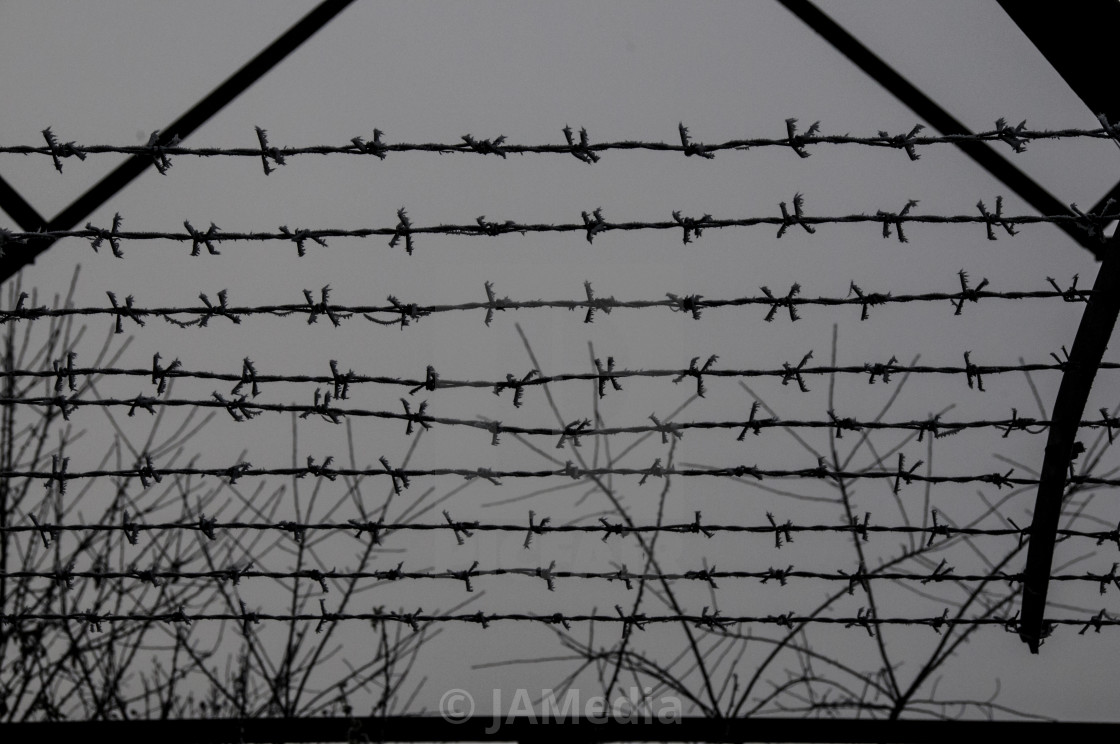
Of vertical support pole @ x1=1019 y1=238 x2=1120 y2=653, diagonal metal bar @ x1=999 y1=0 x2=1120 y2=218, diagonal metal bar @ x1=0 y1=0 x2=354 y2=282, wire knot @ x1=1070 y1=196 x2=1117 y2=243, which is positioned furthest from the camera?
diagonal metal bar @ x1=0 y1=0 x2=354 y2=282

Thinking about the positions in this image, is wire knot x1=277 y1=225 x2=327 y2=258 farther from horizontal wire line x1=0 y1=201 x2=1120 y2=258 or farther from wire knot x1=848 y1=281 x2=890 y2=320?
wire knot x1=848 y1=281 x2=890 y2=320

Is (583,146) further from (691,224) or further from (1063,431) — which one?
(1063,431)

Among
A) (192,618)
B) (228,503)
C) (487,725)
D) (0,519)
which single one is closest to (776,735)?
(487,725)

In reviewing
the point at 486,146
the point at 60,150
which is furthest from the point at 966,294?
the point at 60,150

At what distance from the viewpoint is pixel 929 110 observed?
2518mm

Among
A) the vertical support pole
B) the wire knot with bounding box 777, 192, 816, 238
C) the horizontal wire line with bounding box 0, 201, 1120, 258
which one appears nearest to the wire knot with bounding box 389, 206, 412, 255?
the horizontal wire line with bounding box 0, 201, 1120, 258

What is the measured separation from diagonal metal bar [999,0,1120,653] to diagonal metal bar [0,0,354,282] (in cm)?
169

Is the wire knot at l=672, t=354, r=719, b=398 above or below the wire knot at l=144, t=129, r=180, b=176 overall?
below

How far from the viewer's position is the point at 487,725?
2.11 metres

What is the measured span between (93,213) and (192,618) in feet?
3.66

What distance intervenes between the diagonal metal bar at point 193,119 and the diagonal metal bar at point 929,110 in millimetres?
1328

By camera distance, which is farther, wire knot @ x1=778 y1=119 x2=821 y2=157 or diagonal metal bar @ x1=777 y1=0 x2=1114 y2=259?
diagonal metal bar @ x1=777 y1=0 x2=1114 y2=259

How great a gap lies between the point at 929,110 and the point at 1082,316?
2.70 feet

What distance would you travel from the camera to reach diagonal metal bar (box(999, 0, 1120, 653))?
1.54m
